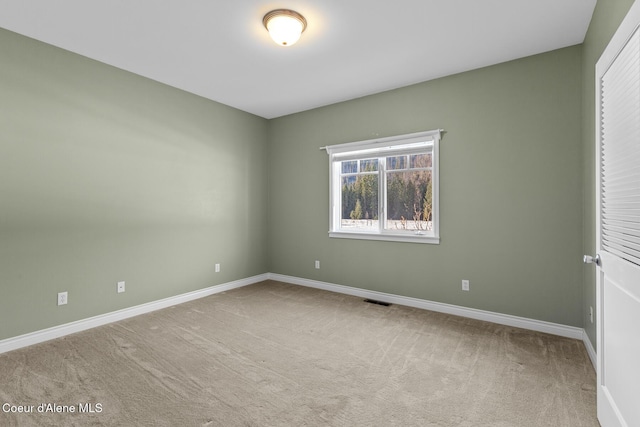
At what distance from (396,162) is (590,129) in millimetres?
1955

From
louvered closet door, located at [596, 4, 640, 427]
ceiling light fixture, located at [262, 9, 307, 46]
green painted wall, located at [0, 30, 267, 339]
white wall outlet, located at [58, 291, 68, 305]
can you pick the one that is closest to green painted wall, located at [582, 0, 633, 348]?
louvered closet door, located at [596, 4, 640, 427]

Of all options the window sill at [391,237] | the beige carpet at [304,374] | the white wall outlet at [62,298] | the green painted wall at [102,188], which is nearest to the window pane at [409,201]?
the window sill at [391,237]

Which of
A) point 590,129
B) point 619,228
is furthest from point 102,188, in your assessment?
point 590,129

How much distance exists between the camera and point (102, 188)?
320 centimetres

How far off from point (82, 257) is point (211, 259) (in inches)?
60.7

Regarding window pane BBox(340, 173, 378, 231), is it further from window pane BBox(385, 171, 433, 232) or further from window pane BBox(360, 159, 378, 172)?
window pane BBox(385, 171, 433, 232)

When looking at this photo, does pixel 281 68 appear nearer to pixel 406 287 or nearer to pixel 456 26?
pixel 456 26

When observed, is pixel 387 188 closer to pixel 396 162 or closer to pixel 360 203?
pixel 396 162

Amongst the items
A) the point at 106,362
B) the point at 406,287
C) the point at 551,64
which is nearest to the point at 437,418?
the point at 406,287

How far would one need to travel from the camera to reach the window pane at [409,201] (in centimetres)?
377

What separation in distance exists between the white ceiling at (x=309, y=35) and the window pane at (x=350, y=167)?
1.14 meters

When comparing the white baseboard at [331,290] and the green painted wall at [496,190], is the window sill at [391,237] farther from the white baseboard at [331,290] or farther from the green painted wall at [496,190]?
the white baseboard at [331,290]

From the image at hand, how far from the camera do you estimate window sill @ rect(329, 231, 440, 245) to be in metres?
3.65

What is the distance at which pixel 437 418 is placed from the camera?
5.80 feet
